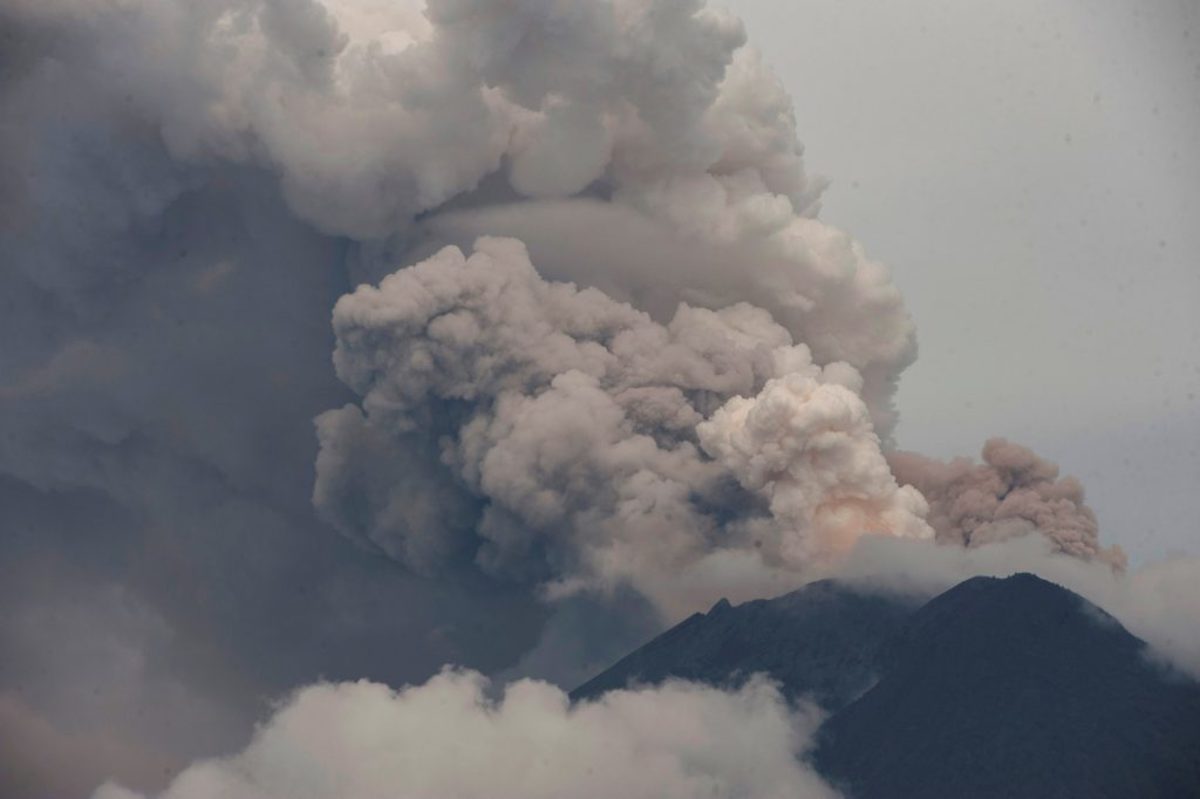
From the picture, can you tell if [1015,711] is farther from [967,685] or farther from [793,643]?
[793,643]

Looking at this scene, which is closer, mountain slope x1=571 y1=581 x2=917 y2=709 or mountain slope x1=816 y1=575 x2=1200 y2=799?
mountain slope x1=816 y1=575 x2=1200 y2=799

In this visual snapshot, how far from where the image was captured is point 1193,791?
139 m

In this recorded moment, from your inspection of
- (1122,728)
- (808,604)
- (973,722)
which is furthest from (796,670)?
(1122,728)

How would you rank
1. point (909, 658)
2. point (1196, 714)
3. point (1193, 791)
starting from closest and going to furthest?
point (1193, 791) → point (1196, 714) → point (909, 658)

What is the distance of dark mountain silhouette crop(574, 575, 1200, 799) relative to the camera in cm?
14262

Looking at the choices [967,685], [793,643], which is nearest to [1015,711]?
[967,685]

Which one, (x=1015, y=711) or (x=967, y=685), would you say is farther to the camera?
(x=967, y=685)

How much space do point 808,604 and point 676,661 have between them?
12.3 meters

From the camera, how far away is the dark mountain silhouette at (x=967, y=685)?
143 m

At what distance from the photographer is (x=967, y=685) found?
152125mm

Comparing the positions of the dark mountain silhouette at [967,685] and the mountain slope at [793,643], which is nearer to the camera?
the dark mountain silhouette at [967,685]

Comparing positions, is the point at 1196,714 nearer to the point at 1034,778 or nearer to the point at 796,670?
the point at 1034,778

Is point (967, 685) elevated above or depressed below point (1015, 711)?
above

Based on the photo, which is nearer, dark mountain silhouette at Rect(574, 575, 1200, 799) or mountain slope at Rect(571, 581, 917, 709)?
dark mountain silhouette at Rect(574, 575, 1200, 799)
